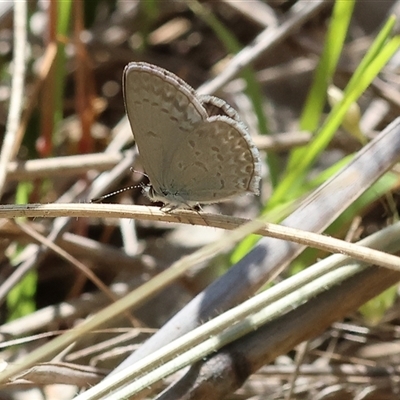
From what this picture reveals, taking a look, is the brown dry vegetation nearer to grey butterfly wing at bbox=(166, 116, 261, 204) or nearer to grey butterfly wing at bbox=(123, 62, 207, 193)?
grey butterfly wing at bbox=(166, 116, 261, 204)

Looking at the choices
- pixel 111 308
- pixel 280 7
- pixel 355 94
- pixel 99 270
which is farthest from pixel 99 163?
pixel 280 7

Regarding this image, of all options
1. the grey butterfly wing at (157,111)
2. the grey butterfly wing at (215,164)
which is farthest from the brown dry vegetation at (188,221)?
the grey butterfly wing at (157,111)

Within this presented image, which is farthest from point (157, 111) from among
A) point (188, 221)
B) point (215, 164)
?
point (188, 221)

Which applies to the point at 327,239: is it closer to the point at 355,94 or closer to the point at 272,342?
the point at 272,342

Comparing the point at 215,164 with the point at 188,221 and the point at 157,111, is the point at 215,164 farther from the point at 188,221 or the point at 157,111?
the point at 188,221

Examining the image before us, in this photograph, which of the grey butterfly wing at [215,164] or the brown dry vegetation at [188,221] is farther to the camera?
the grey butterfly wing at [215,164]

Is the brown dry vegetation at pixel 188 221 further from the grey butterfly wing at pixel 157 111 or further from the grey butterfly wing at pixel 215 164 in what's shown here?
the grey butterfly wing at pixel 157 111
